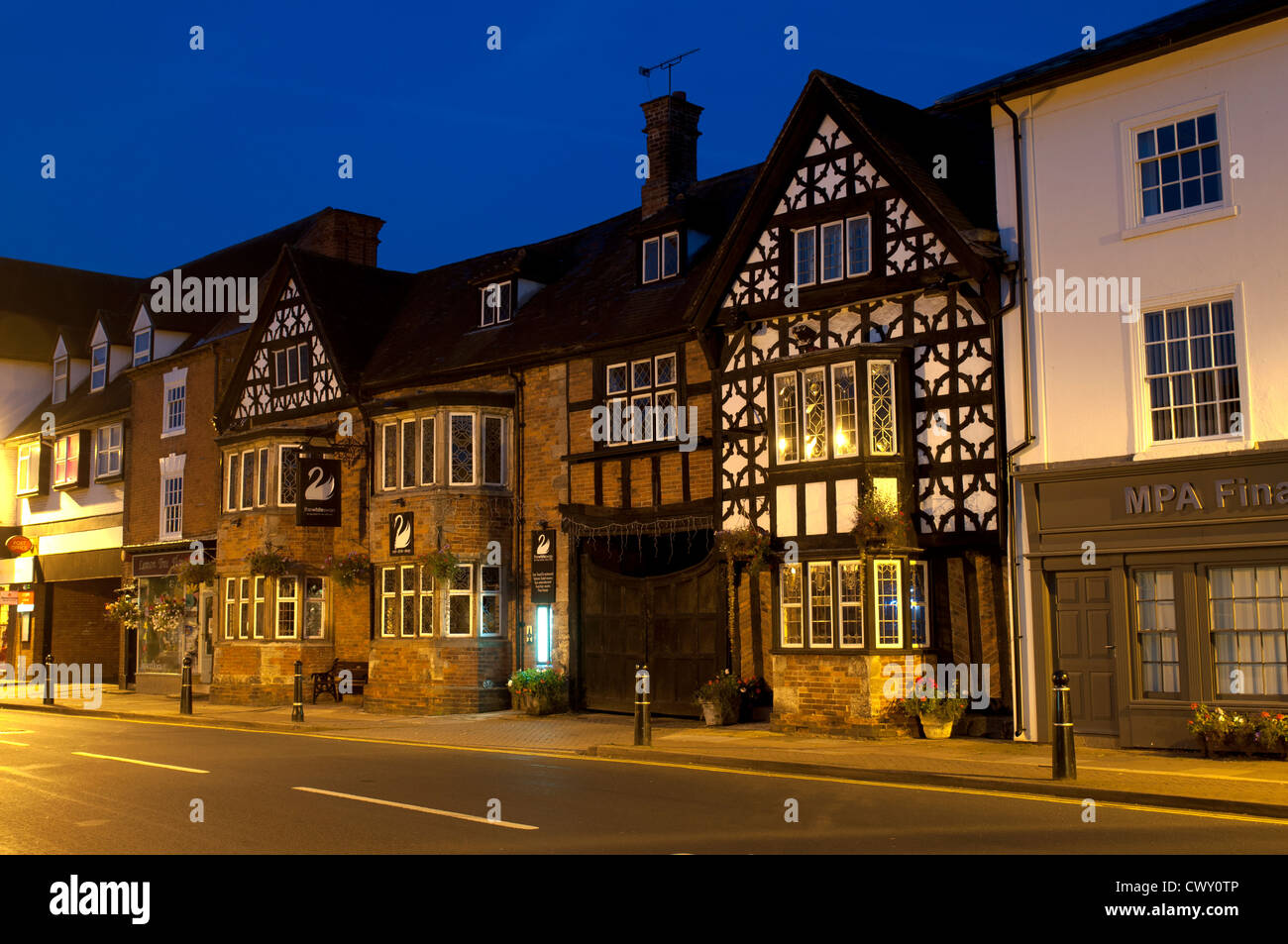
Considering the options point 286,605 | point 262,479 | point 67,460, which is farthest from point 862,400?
point 67,460

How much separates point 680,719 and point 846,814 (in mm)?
11041

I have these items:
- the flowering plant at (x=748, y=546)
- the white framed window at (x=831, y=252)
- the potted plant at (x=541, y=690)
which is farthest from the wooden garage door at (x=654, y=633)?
the white framed window at (x=831, y=252)

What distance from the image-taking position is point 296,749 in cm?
1836

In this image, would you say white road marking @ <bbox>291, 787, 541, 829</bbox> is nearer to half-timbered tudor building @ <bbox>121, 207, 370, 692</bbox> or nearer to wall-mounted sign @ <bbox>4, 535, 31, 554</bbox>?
half-timbered tudor building @ <bbox>121, 207, 370, 692</bbox>

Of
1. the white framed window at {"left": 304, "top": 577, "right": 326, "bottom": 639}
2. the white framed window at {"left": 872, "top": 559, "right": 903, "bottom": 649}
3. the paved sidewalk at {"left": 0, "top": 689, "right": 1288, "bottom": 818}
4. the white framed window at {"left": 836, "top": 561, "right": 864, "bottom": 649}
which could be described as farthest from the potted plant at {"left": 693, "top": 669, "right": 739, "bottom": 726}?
the white framed window at {"left": 304, "top": 577, "right": 326, "bottom": 639}

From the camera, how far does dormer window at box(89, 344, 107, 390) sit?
41.1 m

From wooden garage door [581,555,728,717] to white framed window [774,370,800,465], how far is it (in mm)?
2717

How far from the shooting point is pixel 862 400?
62.4ft

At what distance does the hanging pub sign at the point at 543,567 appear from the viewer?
2492 centimetres

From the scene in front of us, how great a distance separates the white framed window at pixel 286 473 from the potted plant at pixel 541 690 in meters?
8.56

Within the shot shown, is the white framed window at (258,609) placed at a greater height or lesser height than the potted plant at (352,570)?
lesser

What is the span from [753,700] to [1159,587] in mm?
7200

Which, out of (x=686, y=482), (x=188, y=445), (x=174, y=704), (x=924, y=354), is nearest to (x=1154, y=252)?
(x=924, y=354)

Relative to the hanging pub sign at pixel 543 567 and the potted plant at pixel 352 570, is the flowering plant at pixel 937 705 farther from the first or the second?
the potted plant at pixel 352 570
